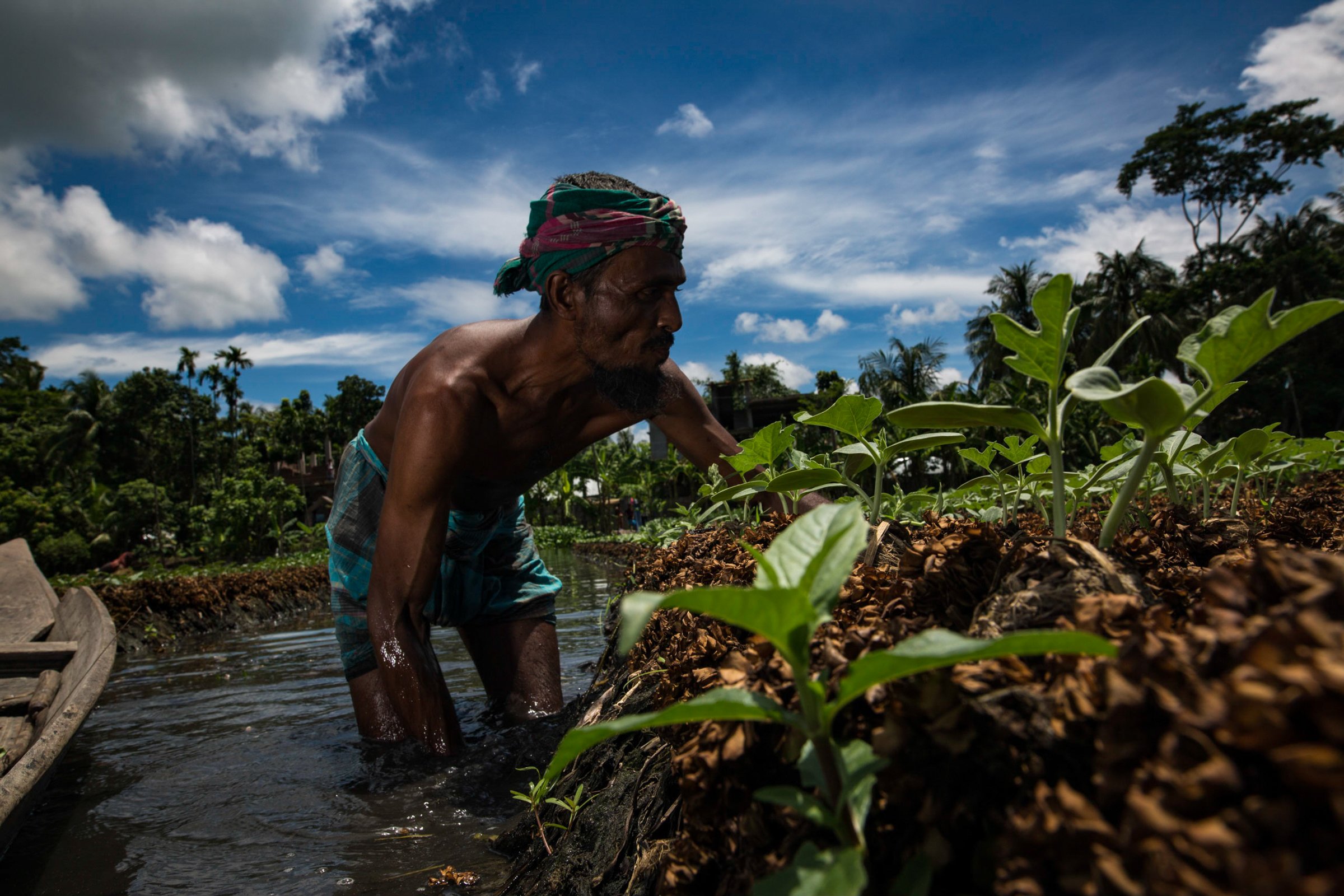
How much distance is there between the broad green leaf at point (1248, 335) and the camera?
688 mm

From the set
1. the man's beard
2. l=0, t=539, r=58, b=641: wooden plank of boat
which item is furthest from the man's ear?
l=0, t=539, r=58, b=641: wooden plank of boat

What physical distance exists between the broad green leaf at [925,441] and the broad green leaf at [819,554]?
44 centimetres

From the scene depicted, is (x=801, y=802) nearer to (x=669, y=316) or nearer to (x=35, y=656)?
(x=669, y=316)

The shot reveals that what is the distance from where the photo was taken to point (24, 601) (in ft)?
18.7

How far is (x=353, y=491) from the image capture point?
11.8 ft

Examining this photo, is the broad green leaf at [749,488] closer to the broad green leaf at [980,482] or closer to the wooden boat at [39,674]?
the broad green leaf at [980,482]

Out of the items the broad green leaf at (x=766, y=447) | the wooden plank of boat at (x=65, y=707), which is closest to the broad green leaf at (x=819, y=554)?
the broad green leaf at (x=766, y=447)

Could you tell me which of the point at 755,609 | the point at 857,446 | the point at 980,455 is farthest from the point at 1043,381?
the point at 980,455

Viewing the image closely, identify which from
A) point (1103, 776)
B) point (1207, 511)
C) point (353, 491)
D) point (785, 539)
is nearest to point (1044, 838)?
point (1103, 776)

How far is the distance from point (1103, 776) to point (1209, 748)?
7cm

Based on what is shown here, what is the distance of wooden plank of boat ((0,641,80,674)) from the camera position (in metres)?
4.20

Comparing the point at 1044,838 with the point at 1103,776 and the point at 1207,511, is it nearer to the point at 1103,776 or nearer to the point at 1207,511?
the point at 1103,776

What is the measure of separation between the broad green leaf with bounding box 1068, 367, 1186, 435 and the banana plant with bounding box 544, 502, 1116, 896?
29 centimetres

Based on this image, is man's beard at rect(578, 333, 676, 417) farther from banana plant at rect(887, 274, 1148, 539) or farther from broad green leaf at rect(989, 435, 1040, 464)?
banana plant at rect(887, 274, 1148, 539)
